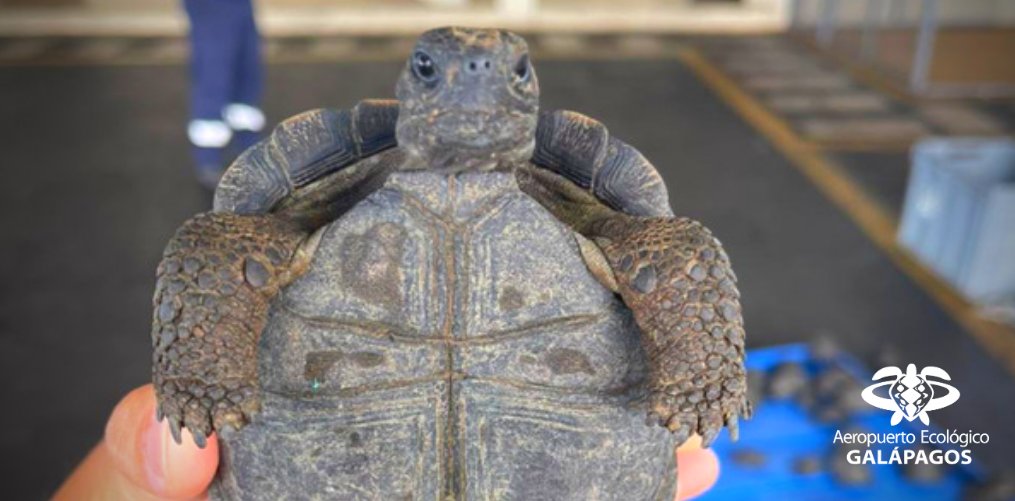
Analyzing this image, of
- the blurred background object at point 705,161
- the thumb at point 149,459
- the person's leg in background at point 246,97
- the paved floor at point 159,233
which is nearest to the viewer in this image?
the thumb at point 149,459

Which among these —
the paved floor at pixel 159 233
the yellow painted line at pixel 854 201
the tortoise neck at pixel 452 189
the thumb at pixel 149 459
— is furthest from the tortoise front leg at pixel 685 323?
the yellow painted line at pixel 854 201

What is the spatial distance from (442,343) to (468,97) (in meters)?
0.45

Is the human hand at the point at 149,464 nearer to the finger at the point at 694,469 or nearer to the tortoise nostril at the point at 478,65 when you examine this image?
the finger at the point at 694,469

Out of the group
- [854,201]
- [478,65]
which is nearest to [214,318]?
[478,65]

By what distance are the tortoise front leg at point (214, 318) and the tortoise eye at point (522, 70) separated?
1.58 feet

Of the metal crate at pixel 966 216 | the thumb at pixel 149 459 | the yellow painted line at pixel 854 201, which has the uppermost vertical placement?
the thumb at pixel 149 459

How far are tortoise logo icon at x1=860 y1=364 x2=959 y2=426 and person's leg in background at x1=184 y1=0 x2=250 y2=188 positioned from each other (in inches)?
175

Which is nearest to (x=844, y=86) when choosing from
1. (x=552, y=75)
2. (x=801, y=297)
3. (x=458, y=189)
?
(x=552, y=75)

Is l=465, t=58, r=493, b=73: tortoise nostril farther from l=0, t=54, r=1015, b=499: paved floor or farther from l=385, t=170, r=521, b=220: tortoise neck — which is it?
l=0, t=54, r=1015, b=499: paved floor

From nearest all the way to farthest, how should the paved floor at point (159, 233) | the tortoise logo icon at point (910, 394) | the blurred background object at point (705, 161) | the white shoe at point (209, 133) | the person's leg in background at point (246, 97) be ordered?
the tortoise logo icon at point (910, 394) → the blurred background object at point (705, 161) → the paved floor at point (159, 233) → the white shoe at point (209, 133) → the person's leg in background at point (246, 97)

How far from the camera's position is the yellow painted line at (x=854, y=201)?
199 inches

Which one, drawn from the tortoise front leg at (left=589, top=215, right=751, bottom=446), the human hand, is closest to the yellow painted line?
the human hand

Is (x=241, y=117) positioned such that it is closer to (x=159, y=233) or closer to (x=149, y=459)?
(x=159, y=233)

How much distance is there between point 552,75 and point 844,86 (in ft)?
9.59
